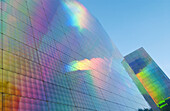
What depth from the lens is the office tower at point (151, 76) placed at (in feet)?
295

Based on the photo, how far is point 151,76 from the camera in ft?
316

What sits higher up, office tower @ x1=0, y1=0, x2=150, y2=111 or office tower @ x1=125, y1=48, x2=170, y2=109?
→ office tower @ x1=125, y1=48, x2=170, y2=109

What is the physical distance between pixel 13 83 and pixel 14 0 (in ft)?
27.3

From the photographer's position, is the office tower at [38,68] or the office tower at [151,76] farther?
the office tower at [151,76]

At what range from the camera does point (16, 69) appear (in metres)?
7.23

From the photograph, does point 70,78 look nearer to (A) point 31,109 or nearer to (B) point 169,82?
(A) point 31,109

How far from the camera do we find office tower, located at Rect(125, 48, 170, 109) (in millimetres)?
90062

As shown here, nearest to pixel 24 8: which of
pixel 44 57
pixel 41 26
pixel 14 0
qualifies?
pixel 14 0

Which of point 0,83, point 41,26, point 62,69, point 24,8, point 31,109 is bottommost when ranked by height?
point 31,109

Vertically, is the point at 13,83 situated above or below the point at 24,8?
below

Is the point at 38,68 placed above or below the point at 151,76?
below

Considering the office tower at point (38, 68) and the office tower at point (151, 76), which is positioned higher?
the office tower at point (151, 76)

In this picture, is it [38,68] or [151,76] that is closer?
[38,68]

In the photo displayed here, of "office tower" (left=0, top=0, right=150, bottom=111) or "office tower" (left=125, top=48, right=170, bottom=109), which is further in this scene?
"office tower" (left=125, top=48, right=170, bottom=109)
